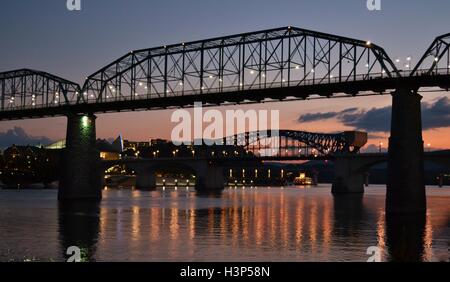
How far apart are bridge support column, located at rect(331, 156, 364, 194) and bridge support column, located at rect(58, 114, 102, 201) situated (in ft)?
259

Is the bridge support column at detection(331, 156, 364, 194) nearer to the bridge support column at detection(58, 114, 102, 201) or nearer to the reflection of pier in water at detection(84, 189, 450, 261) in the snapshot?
the bridge support column at detection(58, 114, 102, 201)

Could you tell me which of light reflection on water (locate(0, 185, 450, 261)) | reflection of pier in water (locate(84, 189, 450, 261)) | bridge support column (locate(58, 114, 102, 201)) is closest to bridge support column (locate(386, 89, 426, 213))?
light reflection on water (locate(0, 185, 450, 261))

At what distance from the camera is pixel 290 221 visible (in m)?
72.1

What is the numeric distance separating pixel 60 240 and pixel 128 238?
516 cm

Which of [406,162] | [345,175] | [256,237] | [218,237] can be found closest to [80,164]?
[406,162]

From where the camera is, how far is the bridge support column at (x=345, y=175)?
175 meters

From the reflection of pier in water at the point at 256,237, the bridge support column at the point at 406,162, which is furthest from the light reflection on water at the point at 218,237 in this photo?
the bridge support column at the point at 406,162

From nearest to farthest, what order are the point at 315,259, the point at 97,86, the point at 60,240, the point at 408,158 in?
the point at 315,259 < the point at 60,240 < the point at 408,158 < the point at 97,86

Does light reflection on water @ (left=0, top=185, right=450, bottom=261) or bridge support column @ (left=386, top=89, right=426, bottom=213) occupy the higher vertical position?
bridge support column @ (left=386, top=89, right=426, bottom=213)

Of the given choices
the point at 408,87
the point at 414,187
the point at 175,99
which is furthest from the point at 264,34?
the point at 414,187

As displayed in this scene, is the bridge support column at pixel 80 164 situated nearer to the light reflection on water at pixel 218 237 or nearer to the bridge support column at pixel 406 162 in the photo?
the light reflection on water at pixel 218 237

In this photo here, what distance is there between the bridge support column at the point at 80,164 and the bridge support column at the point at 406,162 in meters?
54.4

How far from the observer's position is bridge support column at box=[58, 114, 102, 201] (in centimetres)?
11212
